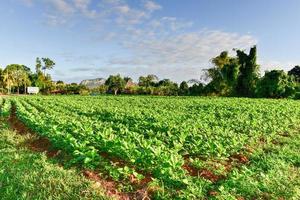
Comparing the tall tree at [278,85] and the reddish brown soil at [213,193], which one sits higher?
the tall tree at [278,85]

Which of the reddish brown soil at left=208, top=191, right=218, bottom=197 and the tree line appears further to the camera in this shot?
the tree line

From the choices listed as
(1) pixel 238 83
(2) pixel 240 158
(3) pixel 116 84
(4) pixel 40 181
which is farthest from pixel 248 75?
(4) pixel 40 181

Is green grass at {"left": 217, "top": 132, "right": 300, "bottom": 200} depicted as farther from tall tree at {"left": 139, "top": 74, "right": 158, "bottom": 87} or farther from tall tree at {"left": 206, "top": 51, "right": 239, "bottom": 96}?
tall tree at {"left": 139, "top": 74, "right": 158, "bottom": 87}

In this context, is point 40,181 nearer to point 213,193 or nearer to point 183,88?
point 213,193

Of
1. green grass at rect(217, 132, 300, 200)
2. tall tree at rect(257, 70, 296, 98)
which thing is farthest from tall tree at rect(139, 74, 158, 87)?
green grass at rect(217, 132, 300, 200)

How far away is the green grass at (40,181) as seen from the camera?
532 centimetres

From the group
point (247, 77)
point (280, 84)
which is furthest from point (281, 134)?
point (247, 77)

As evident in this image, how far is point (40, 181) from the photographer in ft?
19.2

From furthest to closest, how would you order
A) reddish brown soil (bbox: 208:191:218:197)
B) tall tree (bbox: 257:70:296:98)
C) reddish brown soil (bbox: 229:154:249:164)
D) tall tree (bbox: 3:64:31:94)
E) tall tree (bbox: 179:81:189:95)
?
tall tree (bbox: 3:64:31:94), tall tree (bbox: 179:81:189:95), tall tree (bbox: 257:70:296:98), reddish brown soil (bbox: 229:154:249:164), reddish brown soil (bbox: 208:191:218:197)

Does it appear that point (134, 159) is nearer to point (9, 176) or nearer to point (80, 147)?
point (80, 147)

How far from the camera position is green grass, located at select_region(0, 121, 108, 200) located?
5.32 meters

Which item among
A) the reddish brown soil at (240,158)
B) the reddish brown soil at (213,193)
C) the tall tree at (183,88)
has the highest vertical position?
the tall tree at (183,88)

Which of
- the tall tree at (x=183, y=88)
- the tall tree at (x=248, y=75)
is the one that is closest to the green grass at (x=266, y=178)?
the tall tree at (x=248, y=75)

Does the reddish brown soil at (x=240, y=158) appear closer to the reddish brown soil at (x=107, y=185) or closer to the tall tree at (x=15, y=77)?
the reddish brown soil at (x=107, y=185)
